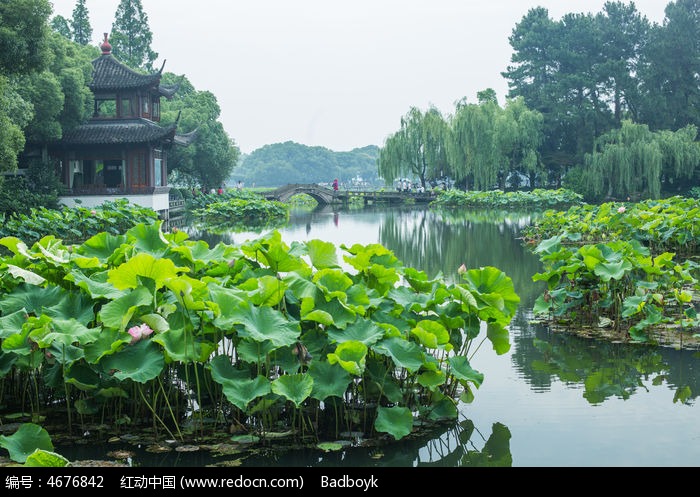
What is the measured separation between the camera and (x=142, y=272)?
3.59 m

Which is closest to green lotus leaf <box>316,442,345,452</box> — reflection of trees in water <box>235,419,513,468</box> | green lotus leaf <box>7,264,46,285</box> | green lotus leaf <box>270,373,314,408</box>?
reflection of trees in water <box>235,419,513,468</box>

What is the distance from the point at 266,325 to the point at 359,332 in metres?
0.42

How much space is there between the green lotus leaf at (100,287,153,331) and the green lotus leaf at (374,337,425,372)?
104 cm

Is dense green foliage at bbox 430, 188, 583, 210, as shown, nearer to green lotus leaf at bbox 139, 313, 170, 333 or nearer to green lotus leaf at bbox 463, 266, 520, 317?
green lotus leaf at bbox 463, 266, 520, 317

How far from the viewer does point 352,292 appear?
3.83m

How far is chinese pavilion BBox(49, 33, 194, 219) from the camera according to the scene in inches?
901

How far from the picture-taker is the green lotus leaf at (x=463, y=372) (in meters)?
3.73

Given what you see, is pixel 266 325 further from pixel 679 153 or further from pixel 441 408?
pixel 679 153

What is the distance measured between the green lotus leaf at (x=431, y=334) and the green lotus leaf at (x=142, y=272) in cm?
114

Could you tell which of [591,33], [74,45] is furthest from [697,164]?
[74,45]

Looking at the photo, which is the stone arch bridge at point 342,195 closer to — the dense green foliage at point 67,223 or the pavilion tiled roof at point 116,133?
the pavilion tiled roof at point 116,133

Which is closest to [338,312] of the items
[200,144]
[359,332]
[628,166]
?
[359,332]
